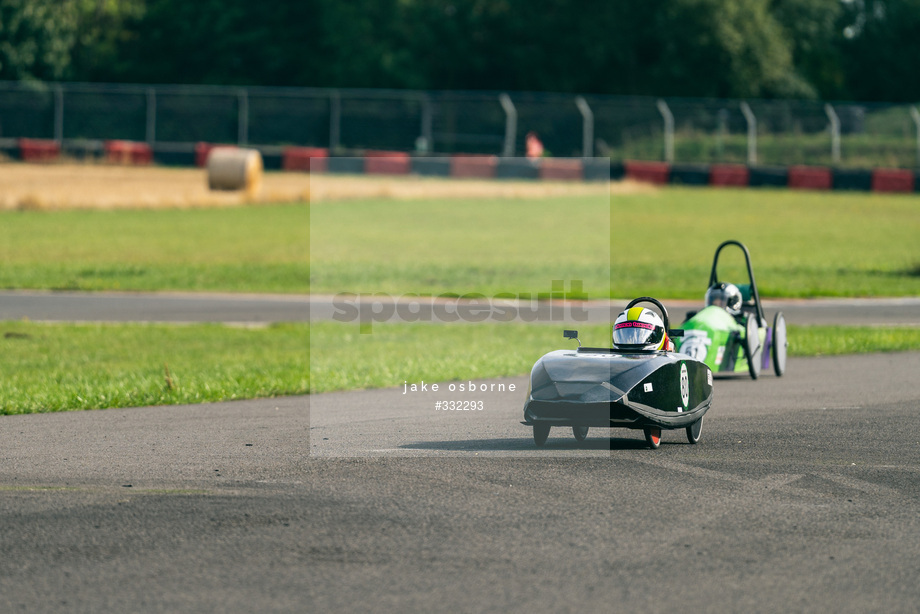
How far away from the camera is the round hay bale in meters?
37.4

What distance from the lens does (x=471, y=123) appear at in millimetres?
49094

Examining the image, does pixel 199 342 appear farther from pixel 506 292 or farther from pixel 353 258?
pixel 353 258

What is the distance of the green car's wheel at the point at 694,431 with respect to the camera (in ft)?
28.1

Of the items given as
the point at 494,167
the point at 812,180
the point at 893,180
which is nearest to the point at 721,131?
the point at 812,180

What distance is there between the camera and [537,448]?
8453 mm

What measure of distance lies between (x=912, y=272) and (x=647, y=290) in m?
6.06

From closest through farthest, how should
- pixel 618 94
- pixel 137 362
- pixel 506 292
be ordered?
pixel 137 362, pixel 506 292, pixel 618 94

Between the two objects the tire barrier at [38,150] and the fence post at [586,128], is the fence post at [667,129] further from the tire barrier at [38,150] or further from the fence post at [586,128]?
the tire barrier at [38,150]

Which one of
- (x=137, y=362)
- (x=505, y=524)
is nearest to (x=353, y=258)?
(x=137, y=362)

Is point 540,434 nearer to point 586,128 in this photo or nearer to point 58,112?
point 586,128

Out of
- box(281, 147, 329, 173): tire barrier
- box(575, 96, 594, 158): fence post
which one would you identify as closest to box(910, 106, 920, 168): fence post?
box(575, 96, 594, 158): fence post

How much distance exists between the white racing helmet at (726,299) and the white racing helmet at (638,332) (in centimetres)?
403

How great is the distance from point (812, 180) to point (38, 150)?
28858mm

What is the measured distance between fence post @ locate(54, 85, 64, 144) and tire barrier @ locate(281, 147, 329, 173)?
29.9 feet
